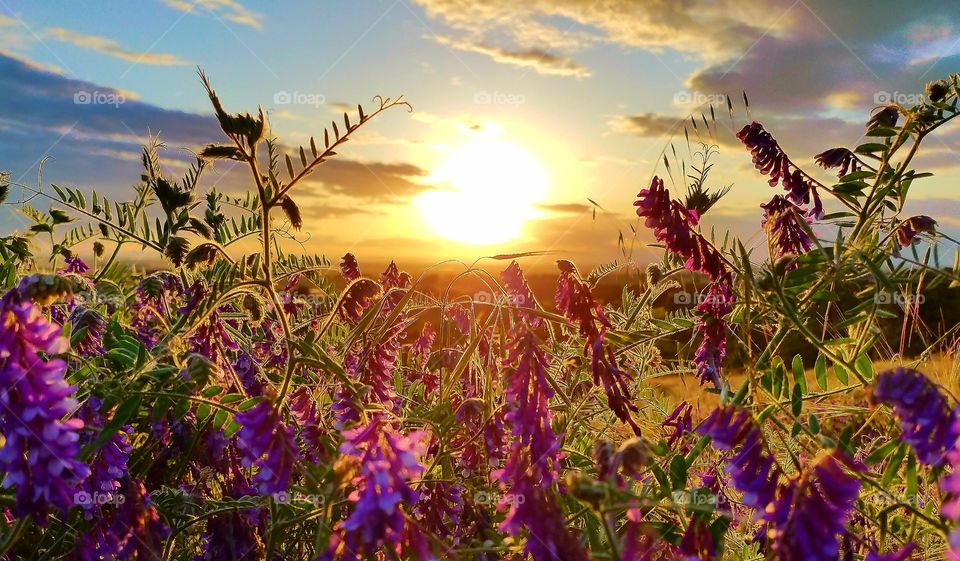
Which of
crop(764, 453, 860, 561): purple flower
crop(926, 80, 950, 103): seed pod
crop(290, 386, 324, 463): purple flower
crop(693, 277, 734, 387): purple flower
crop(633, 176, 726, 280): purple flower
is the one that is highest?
crop(926, 80, 950, 103): seed pod

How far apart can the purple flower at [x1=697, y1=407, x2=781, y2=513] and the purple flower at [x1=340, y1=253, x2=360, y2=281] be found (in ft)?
6.26

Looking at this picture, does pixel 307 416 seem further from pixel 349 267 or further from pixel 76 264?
pixel 76 264

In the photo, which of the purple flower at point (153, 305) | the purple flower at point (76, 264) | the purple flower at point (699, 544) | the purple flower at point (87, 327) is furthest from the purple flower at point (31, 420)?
the purple flower at point (76, 264)

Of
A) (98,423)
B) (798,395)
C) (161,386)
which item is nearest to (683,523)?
(798,395)

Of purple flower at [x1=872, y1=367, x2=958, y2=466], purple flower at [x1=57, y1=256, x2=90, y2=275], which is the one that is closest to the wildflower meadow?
purple flower at [x1=872, y1=367, x2=958, y2=466]

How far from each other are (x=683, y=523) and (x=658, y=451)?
0.62 ft

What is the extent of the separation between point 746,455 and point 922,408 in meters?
0.25

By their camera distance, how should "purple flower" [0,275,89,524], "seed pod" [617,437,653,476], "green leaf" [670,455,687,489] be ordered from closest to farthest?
"seed pod" [617,437,653,476], "purple flower" [0,275,89,524], "green leaf" [670,455,687,489]

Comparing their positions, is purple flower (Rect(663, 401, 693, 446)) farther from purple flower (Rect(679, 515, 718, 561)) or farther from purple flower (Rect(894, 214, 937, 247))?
purple flower (Rect(679, 515, 718, 561))

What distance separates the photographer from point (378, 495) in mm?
1076

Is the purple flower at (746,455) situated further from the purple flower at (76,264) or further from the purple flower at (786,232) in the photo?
the purple flower at (76,264)

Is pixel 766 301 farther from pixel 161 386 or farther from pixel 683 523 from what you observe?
pixel 161 386

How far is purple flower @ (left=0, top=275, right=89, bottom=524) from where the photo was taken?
3.65 ft

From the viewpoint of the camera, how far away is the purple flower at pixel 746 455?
46.1 inches
